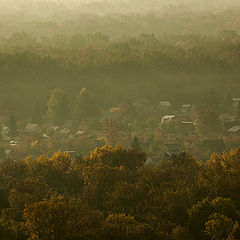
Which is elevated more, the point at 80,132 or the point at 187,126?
the point at 187,126

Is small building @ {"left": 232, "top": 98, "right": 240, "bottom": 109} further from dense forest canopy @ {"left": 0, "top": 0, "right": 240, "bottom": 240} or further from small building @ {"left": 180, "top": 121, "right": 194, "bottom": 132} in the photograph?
small building @ {"left": 180, "top": 121, "right": 194, "bottom": 132}

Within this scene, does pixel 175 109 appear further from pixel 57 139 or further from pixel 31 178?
pixel 31 178

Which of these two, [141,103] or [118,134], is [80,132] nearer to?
[118,134]

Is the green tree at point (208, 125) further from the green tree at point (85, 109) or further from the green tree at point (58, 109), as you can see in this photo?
the green tree at point (58, 109)

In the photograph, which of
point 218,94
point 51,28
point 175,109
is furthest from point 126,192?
point 51,28

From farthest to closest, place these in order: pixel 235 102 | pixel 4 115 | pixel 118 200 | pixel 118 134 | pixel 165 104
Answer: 1. pixel 165 104
2. pixel 235 102
3. pixel 4 115
4. pixel 118 134
5. pixel 118 200

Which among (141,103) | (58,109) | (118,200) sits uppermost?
(118,200)

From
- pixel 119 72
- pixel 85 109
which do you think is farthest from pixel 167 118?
pixel 119 72
